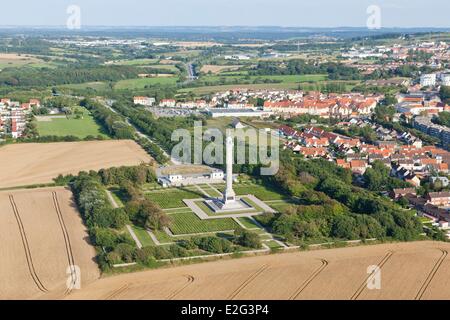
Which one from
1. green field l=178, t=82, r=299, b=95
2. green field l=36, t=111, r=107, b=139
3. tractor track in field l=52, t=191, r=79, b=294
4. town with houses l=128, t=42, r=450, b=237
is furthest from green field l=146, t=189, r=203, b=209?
green field l=178, t=82, r=299, b=95

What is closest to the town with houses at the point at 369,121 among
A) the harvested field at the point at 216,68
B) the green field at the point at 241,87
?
the green field at the point at 241,87

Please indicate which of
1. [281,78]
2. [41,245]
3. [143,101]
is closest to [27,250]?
[41,245]

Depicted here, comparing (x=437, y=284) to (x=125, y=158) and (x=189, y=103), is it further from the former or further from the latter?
(x=189, y=103)

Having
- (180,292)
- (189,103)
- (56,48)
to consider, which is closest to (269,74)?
(189,103)

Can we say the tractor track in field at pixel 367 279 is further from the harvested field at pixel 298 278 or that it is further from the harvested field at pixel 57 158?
the harvested field at pixel 57 158

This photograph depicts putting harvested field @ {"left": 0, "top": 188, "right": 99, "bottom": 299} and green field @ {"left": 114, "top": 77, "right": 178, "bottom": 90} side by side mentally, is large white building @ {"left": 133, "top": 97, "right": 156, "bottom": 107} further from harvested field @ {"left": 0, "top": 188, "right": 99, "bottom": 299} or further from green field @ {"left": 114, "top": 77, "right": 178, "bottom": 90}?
harvested field @ {"left": 0, "top": 188, "right": 99, "bottom": 299}

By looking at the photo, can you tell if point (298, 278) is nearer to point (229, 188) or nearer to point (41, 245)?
point (229, 188)

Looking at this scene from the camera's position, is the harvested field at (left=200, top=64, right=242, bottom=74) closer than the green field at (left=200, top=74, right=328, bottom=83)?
No
